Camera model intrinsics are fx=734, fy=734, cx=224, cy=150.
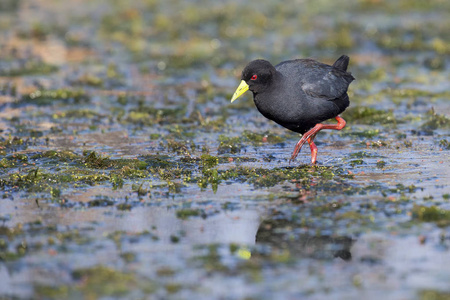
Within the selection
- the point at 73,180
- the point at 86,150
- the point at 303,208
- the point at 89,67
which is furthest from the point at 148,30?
the point at 303,208

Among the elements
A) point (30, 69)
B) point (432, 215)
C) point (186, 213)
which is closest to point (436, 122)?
point (432, 215)

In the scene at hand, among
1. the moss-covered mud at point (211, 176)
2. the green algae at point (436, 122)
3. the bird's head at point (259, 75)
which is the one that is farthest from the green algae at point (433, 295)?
the green algae at point (436, 122)

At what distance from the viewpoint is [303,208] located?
8.46m

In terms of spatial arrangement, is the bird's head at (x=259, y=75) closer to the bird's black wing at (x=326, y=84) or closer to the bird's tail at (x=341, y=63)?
the bird's black wing at (x=326, y=84)

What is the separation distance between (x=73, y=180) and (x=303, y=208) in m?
3.22

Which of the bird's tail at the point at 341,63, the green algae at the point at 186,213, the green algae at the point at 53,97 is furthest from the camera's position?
the green algae at the point at 53,97

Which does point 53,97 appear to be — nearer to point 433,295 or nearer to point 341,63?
point 341,63

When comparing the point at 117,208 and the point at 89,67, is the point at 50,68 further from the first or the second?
the point at 117,208

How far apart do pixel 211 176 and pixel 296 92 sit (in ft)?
5.53

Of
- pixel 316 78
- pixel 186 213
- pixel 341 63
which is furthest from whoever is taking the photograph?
pixel 341 63

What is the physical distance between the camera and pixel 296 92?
10.2 metres

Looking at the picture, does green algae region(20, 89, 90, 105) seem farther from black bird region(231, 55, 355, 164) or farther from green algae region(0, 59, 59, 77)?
black bird region(231, 55, 355, 164)

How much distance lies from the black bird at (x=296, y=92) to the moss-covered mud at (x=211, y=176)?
0.69m

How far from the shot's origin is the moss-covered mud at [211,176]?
6656mm
